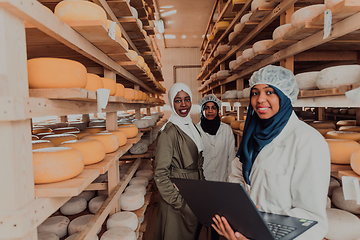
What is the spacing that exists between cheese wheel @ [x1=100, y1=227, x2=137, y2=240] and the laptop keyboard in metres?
1.07

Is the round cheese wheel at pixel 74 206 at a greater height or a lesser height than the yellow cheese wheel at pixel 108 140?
lesser

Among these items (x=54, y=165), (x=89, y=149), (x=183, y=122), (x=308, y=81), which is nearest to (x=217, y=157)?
(x=183, y=122)

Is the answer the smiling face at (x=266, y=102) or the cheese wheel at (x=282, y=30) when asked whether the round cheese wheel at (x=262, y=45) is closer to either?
the cheese wheel at (x=282, y=30)

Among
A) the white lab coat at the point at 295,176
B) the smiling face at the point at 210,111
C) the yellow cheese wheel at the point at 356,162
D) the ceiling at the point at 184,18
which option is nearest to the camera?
the white lab coat at the point at 295,176

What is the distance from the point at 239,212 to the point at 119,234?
3.60ft

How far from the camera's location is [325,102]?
1364 mm

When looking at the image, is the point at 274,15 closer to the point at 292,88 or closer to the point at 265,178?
the point at 292,88

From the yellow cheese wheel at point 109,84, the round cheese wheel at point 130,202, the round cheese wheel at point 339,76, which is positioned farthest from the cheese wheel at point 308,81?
the round cheese wheel at point 130,202

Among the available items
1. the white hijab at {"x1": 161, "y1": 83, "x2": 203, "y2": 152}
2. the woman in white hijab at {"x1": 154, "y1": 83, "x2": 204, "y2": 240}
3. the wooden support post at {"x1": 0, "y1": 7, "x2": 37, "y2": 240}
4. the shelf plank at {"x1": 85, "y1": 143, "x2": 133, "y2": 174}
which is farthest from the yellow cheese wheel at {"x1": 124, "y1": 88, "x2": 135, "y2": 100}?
the wooden support post at {"x1": 0, "y1": 7, "x2": 37, "y2": 240}

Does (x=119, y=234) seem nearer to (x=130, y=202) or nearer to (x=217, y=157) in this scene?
(x=130, y=202)

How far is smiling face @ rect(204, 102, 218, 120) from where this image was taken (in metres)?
2.66

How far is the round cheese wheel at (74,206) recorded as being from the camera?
75.3 inches

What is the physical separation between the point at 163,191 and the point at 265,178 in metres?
0.74

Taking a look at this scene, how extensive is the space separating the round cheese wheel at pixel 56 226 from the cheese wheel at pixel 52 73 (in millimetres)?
1216
